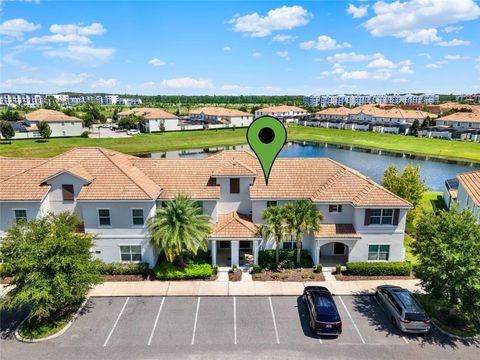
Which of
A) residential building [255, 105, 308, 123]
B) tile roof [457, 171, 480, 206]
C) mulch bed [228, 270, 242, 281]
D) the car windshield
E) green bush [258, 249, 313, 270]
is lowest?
mulch bed [228, 270, 242, 281]

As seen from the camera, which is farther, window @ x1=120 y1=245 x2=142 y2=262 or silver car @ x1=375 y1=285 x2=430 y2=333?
window @ x1=120 y1=245 x2=142 y2=262

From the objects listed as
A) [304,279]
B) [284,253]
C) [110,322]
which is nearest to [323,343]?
[304,279]

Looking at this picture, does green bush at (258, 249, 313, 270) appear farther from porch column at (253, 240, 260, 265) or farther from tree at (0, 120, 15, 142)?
tree at (0, 120, 15, 142)

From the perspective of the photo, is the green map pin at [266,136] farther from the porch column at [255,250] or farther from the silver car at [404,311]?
the porch column at [255,250]

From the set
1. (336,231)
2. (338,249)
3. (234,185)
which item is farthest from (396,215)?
(234,185)

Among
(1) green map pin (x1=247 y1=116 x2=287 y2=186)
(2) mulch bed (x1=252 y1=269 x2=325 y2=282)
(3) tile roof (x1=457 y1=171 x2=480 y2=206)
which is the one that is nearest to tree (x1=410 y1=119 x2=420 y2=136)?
(3) tile roof (x1=457 y1=171 x2=480 y2=206)

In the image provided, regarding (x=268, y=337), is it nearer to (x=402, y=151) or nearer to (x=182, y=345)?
(x=182, y=345)
